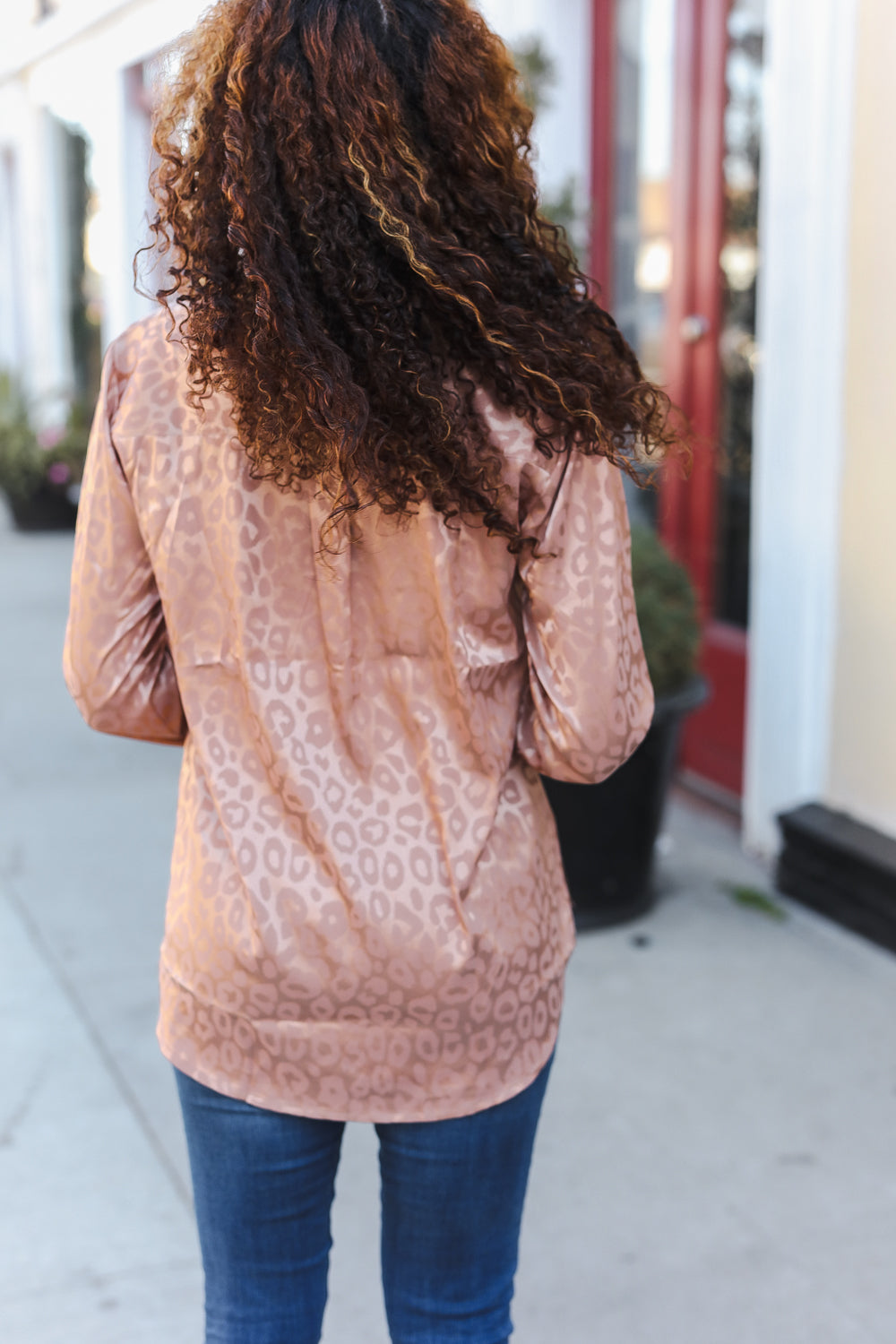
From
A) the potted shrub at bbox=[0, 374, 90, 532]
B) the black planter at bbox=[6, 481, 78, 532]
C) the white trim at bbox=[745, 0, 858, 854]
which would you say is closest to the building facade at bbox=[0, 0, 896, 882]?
the white trim at bbox=[745, 0, 858, 854]

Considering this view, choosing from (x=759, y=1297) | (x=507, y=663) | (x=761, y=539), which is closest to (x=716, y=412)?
(x=761, y=539)

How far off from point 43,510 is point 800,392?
8167 millimetres

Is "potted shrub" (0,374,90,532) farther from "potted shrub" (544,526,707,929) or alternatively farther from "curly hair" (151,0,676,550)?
"curly hair" (151,0,676,550)

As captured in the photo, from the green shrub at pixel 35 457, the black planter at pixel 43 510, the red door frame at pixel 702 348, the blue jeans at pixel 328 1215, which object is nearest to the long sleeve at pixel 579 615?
the blue jeans at pixel 328 1215

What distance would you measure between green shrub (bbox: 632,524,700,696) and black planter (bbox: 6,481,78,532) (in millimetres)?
7665

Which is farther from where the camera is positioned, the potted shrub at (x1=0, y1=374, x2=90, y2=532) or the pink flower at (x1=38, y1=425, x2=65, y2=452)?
the pink flower at (x1=38, y1=425, x2=65, y2=452)

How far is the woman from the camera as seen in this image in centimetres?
124

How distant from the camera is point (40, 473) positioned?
1055 centimetres

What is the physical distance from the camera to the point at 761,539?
3.85 metres

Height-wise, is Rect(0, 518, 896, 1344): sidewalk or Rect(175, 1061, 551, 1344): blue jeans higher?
Rect(175, 1061, 551, 1344): blue jeans

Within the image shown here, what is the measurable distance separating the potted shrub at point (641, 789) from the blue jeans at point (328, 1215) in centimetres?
207

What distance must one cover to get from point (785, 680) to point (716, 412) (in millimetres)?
1103

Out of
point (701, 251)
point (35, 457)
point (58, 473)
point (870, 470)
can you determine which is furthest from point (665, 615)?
point (35, 457)

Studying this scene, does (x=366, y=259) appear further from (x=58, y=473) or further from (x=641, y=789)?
(x=58, y=473)
